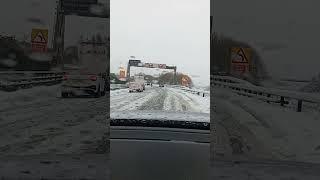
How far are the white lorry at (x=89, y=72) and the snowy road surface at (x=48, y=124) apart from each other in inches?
6.2

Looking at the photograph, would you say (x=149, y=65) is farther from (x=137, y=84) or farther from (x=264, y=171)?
(x=264, y=171)

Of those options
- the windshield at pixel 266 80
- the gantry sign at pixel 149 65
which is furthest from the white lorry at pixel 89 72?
the windshield at pixel 266 80

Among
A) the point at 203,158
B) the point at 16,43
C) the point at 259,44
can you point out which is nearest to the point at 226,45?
the point at 259,44

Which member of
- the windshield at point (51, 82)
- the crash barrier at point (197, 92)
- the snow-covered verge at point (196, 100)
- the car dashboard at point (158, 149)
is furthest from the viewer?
the windshield at point (51, 82)

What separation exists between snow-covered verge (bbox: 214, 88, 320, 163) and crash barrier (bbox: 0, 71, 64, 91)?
2.36m

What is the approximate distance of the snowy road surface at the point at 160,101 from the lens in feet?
23.2

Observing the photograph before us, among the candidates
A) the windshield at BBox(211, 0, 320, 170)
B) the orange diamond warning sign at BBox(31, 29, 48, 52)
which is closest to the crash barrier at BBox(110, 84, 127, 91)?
the orange diamond warning sign at BBox(31, 29, 48, 52)

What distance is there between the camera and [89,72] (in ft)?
26.9

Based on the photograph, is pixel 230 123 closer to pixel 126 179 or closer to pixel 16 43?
pixel 126 179

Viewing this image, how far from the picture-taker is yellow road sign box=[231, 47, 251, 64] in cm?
796

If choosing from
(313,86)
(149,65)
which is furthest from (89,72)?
(313,86)

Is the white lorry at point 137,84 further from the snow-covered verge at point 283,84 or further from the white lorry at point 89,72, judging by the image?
the snow-covered verge at point 283,84

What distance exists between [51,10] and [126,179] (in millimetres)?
2749

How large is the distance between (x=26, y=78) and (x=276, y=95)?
363 cm
